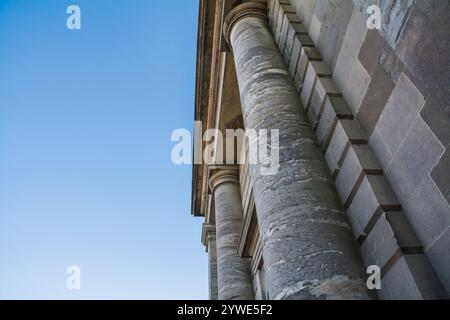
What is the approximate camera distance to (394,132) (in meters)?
4.00

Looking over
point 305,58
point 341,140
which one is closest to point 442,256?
point 341,140

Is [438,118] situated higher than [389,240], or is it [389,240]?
[438,118]

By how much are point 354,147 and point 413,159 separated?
0.96m

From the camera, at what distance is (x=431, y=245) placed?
340 cm

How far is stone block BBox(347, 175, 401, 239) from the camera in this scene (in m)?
3.91

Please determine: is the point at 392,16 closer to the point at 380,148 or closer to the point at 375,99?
the point at 375,99

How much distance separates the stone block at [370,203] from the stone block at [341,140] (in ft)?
2.10

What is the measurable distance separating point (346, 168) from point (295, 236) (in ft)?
4.08

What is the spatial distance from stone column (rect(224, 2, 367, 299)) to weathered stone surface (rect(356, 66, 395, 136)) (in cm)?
86

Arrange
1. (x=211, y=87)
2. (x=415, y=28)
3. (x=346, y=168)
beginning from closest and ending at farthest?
(x=415, y=28) < (x=346, y=168) < (x=211, y=87)

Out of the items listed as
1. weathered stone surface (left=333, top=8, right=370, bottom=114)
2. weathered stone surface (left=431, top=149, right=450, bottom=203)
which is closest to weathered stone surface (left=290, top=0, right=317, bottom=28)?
weathered stone surface (left=333, top=8, right=370, bottom=114)
